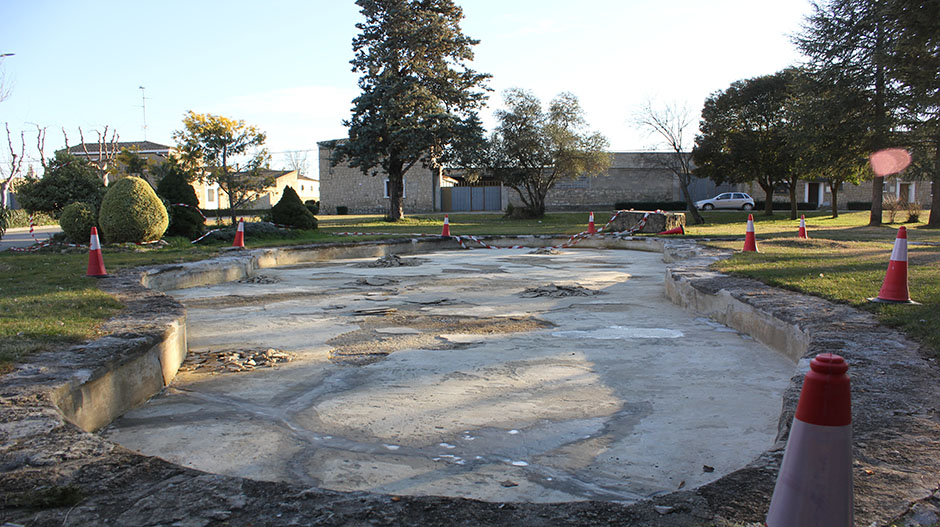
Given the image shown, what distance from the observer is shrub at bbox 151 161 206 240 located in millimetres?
15961

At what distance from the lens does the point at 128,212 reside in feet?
42.8

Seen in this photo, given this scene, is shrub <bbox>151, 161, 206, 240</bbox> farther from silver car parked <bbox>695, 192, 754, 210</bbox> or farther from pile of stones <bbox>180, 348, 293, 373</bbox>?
silver car parked <bbox>695, 192, 754, 210</bbox>

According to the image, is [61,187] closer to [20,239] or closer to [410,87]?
[20,239]

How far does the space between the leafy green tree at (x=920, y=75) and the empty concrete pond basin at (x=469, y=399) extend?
8.65m

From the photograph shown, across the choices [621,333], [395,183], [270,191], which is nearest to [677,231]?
[395,183]

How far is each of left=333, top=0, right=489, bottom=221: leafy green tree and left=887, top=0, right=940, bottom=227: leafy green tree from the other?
49.9ft

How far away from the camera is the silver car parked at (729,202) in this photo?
41.9 m

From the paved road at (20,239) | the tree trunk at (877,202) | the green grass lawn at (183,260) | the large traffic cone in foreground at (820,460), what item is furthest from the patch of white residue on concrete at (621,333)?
the tree trunk at (877,202)

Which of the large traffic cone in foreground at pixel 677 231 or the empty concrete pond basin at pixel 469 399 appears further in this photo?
the large traffic cone in foreground at pixel 677 231

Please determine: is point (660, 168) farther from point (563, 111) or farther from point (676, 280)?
point (676, 280)

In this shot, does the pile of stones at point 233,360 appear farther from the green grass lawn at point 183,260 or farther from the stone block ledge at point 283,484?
the green grass lawn at point 183,260

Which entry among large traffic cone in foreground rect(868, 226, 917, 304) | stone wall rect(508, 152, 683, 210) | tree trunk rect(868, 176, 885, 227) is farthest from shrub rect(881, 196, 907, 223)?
large traffic cone in foreground rect(868, 226, 917, 304)

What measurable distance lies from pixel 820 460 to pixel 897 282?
15.8ft

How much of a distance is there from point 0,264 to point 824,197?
48.3 m
